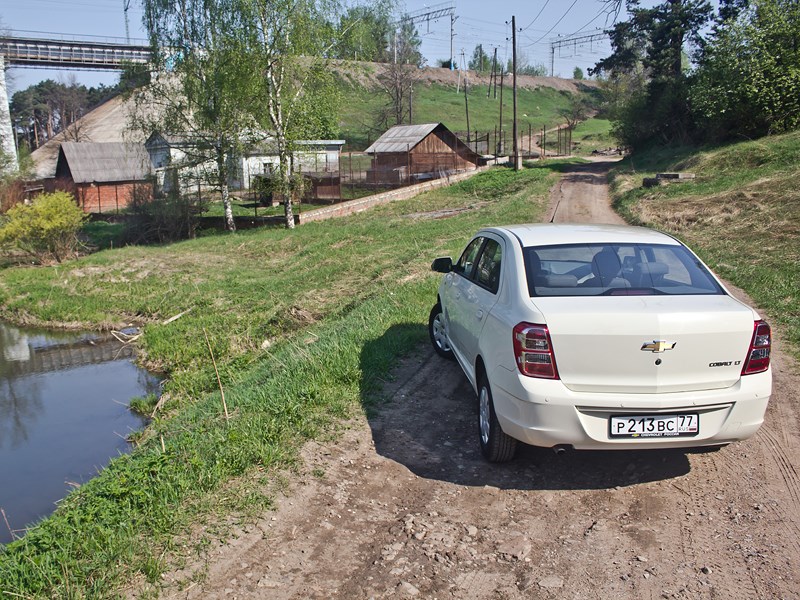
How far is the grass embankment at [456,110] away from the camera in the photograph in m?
72.1

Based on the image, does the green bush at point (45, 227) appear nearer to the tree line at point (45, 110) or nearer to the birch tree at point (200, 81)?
the birch tree at point (200, 81)

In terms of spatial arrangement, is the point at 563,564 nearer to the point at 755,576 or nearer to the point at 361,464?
the point at 755,576

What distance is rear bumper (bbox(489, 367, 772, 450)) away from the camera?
4.19 m

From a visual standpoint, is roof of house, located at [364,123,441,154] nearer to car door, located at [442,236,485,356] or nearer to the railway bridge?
the railway bridge

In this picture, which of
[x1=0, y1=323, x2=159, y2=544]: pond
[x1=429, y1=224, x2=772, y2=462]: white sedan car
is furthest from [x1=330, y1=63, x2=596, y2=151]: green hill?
[x1=429, y1=224, x2=772, y2=462]: white sedan car

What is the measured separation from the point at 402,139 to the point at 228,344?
30.5 m

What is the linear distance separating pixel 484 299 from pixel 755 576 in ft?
8.58

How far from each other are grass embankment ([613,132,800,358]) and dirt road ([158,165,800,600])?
359 cm

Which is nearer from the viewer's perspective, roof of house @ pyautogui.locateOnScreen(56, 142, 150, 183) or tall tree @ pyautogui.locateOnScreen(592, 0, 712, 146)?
tall tree @ pyautogui.locateOnScreen(592, 0, 712, 146)

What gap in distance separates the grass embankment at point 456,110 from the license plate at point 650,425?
58545 mm

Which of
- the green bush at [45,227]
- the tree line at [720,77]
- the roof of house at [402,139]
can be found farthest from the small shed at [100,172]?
the tree line at [720,77]

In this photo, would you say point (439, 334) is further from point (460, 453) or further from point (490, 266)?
point (460, 453)

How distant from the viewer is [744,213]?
637 inches

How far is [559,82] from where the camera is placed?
11425 centimetres
